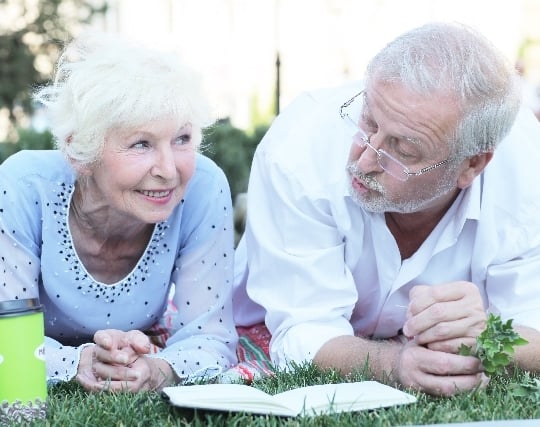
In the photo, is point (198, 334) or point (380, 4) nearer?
point (198, 334)

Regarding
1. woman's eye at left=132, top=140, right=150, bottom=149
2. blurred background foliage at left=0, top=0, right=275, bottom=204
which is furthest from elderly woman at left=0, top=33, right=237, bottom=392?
blurred background foliage at left=0, top=0, right=275, bottom=204

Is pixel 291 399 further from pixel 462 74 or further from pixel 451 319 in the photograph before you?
pixel 462 74

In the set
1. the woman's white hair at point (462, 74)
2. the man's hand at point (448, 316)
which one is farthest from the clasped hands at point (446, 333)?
the woman's white hair at point (462, 74)

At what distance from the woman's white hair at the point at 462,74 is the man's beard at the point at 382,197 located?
15 cm

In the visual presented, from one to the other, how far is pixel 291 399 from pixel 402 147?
98cm

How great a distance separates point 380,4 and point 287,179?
1664 cm

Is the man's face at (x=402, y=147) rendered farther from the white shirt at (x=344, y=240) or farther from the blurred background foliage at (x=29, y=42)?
the blurred background foliage at (x=29, y=42)

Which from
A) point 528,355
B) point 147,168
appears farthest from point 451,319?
point 147,168

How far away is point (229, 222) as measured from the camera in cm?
362

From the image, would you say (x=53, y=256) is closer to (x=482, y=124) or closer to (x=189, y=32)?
(x=482, y=124)

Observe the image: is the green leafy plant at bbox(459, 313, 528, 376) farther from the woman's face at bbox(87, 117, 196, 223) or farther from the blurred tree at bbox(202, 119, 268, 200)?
the blurred tree at bbox(202, 119, 268, 200)

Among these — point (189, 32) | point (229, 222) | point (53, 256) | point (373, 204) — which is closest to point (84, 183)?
point (53, 256)

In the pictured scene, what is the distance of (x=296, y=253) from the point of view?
11.4 ft

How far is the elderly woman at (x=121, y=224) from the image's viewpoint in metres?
3.17
